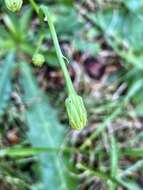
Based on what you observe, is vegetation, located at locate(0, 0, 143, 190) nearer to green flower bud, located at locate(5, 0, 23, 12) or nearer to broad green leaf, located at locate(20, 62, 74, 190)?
broad green leaf, located at locate(20, 62, 74, 190)

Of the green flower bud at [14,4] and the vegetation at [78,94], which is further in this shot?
the vegetation at [78,94]

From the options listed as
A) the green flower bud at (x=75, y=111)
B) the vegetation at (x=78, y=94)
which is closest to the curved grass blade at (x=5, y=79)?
the vegetation at (x=78, y=94)

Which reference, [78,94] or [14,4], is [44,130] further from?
[14,4]

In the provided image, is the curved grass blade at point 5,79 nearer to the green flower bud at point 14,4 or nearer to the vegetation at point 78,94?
the vegetation at point 78,94

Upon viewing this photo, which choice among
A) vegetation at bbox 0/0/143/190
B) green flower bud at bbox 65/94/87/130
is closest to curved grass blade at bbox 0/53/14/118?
vegetation at bbox 0/0/143/190

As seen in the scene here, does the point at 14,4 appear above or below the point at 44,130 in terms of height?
above

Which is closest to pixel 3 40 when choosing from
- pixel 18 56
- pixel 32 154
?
pixel 18 56

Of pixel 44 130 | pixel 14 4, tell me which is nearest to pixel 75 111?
pixel 14 4
